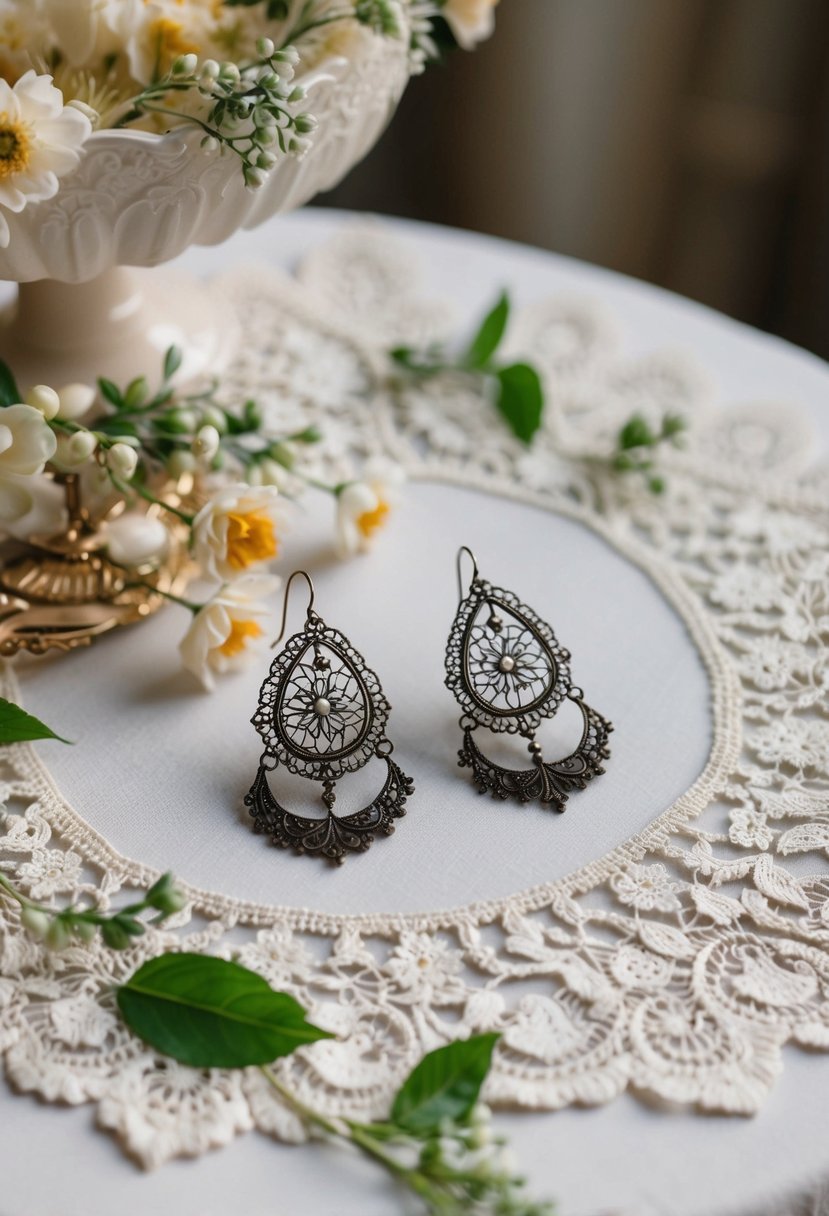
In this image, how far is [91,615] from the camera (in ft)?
3.22

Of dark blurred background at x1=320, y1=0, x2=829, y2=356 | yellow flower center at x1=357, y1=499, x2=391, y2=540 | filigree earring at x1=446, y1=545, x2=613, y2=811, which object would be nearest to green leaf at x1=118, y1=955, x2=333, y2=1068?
filigree earring at x1=446, y1=545, x2=613, y2=811

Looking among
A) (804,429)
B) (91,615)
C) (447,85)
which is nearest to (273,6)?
(91,615)

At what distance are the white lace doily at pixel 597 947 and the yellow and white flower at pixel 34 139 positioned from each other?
379 millimetres

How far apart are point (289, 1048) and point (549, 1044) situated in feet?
0.52

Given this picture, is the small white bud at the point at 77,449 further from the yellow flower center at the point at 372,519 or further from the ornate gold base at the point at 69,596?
the yellow flower center at the point at 372,519

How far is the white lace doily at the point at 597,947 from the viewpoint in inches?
27.3

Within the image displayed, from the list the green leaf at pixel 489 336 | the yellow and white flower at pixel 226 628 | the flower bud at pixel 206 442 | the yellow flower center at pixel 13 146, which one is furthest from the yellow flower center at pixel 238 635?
the green leaf at pixel 489 336

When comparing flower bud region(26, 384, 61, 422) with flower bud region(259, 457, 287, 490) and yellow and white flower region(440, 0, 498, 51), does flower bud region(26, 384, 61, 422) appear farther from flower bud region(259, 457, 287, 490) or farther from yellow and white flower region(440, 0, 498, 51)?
yellow and white flower region(440, 0, 498, 51)

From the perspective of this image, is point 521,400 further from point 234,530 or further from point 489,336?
point 234,530

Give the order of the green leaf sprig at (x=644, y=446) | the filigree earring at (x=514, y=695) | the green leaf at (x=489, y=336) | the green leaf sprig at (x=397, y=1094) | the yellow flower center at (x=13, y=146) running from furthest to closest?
the green leaf at (x=489, y=336) → the green leaf sprig at (x=644, y=446) → the filigree earring at (x=514, y=695) → the yellow flower center at (x=13, y=146) → the green leaf sprig at (x=397, y=1094)

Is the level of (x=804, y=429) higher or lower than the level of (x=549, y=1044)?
higher

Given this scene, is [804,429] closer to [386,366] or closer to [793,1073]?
[386,366]

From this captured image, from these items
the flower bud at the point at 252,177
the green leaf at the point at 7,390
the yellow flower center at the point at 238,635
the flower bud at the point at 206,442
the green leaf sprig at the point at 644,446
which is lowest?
the yellow flower center at the point at 238,635

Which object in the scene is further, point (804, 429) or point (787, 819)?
point (804, 429)
